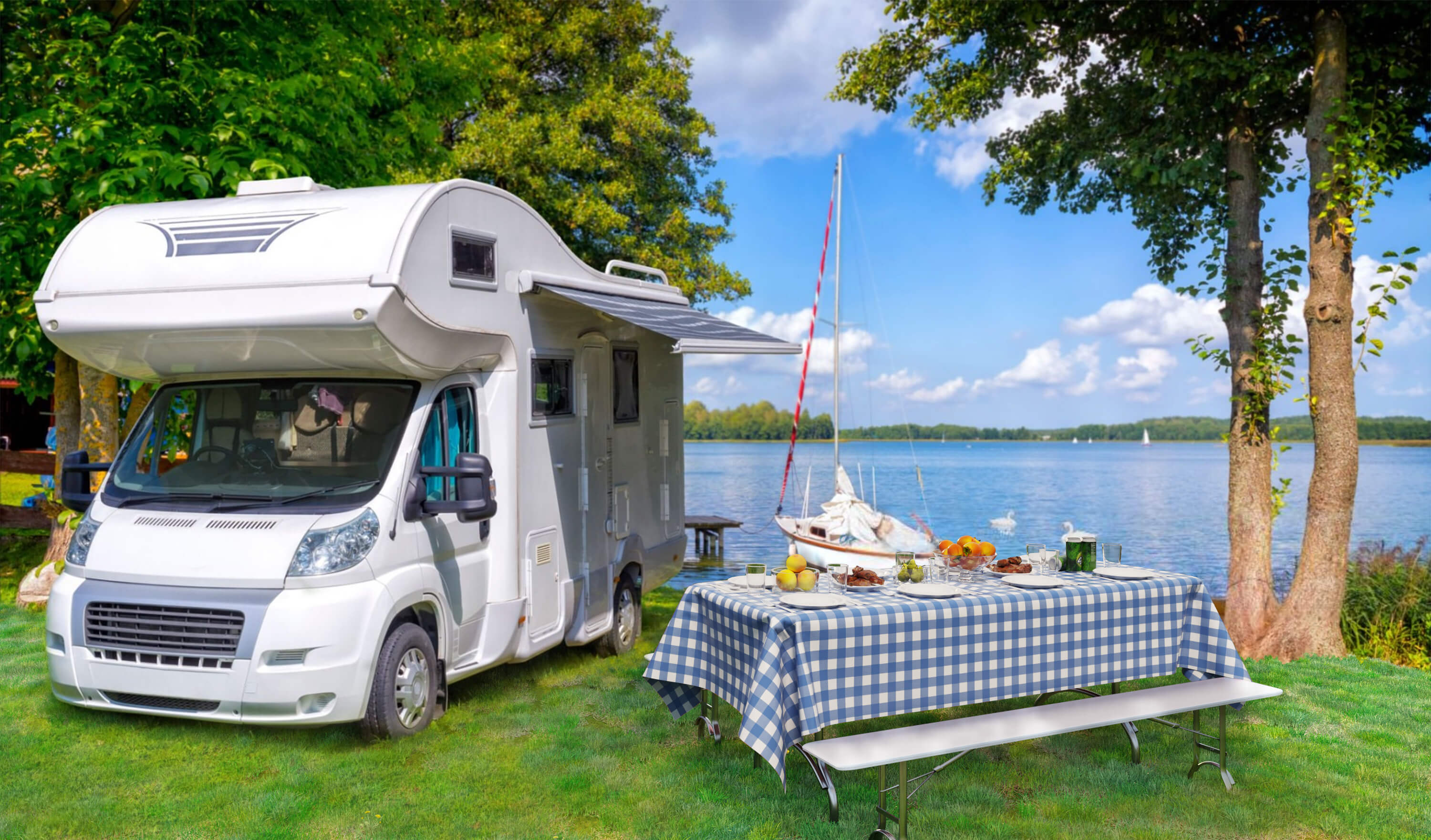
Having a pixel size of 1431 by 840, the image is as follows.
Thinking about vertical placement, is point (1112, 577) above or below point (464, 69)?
below

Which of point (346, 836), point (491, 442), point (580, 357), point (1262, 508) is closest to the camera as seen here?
point (346, 836)

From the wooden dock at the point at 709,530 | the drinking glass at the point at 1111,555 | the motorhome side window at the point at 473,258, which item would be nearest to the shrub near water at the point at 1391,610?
the drinking glass at the point at 1111,555

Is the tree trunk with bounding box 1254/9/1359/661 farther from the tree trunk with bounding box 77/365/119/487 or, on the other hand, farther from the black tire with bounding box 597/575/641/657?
the tree trunk with bounding box 77/365/119/487

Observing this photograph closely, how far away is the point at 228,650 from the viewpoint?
5469 mm

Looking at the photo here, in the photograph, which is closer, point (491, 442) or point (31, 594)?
point (491, 442)

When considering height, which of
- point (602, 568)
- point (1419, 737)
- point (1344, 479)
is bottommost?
point (1419, 737)

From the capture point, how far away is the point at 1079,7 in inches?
391

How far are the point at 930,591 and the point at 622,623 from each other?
3.93 m

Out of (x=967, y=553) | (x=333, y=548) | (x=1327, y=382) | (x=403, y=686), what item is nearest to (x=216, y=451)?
(x=333, y=548)

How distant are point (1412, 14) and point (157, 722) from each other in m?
10.7

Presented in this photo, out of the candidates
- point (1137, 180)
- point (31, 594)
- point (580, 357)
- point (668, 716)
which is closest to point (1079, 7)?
point (1137, 180)

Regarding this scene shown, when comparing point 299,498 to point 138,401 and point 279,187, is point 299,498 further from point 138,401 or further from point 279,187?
point 138,401

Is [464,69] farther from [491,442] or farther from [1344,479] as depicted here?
[1344,479]

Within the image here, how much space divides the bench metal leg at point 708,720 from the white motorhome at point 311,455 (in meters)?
1.45
